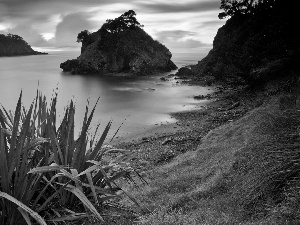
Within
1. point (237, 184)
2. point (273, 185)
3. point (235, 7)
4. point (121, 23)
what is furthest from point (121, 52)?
point (273, 185)

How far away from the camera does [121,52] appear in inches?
3214

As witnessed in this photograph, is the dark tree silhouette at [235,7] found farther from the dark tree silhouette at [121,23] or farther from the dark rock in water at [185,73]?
the dark tree silhouette at [121,23]

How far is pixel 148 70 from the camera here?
7938 cm

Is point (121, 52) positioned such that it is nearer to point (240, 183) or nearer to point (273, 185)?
point (240, 183)

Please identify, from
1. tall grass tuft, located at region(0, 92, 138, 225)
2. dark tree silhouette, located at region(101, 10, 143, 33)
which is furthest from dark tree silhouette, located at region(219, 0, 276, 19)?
dark tree silhouette, located at region(101, 10, 143, 33)

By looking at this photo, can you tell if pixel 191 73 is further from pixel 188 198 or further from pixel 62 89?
pixel 188 198

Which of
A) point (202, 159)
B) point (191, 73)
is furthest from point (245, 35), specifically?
point (191, 73)

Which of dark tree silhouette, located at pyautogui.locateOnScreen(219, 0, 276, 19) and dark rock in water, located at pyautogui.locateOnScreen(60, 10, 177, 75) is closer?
dark tree silhouette, located at pyautogui.locateOnScreen(219, 0, 276, 19)

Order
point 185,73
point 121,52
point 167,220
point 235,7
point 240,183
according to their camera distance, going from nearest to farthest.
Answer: point 167,220 → point 240,183 → point 235,7 → point 185,73 → point 121,52

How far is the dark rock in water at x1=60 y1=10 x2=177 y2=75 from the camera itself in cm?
7956

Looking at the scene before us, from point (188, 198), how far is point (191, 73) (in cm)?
6184

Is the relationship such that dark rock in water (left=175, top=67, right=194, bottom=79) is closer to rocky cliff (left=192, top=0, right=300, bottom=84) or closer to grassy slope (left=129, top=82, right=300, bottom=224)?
rocky cliff (left=192, top=0, right=300, bottom=84)

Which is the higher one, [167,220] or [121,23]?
[121,23]

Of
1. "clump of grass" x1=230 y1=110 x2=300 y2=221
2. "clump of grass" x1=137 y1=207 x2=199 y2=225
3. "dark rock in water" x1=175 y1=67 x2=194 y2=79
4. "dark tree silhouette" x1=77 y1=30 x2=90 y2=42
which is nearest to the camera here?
"clump of grass" x1=230 y1=110 x2=300 y2=221
